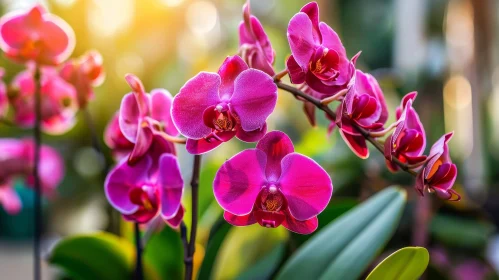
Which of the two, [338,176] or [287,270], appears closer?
[287,270]

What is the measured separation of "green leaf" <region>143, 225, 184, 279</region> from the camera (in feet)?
1.69

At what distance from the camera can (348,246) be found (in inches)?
14.5

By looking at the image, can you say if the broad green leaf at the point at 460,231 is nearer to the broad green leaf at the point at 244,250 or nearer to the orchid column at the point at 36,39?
the broad green leaf at the point at 244,250

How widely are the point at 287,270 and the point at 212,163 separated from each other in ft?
0.60

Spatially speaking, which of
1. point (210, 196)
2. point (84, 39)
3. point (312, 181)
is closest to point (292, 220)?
point (312, 181)

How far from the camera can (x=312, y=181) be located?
0.81 feet

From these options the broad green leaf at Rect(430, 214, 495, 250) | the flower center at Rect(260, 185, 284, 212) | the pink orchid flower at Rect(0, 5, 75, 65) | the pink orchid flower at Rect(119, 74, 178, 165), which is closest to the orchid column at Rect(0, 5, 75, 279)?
the pink orchid flower at Rect(0, 5, 75, 65)

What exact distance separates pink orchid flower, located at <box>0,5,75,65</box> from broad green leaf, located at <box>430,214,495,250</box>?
0.61 metres

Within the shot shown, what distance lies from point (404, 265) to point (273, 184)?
80 millimetres

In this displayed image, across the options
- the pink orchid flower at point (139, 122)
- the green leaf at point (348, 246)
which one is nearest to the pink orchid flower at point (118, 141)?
the pink orchid flower at point (139, 122)

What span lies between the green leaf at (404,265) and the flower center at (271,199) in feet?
0.20

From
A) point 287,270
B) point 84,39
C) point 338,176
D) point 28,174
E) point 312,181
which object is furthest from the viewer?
point 84,39

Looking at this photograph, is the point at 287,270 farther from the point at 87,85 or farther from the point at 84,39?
the point at 84,39

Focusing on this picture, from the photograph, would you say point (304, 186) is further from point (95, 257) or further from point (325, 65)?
point (95, 257)
